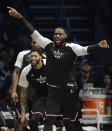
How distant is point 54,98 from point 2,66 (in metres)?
4.12

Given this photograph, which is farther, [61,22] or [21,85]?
[61,22]

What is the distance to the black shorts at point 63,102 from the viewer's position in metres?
7.73

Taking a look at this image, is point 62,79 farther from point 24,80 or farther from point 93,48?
point 24,80

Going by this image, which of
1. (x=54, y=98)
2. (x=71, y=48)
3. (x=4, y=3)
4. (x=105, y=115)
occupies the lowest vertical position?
(x=105, y=115)

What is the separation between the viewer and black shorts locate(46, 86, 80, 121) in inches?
304

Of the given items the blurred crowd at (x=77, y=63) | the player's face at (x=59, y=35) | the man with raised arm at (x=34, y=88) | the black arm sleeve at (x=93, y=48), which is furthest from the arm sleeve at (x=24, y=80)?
the blurred crowd at (x=77, y=63)

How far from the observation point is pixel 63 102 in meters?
7.73

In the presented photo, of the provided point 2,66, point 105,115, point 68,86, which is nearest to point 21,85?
point 68,86

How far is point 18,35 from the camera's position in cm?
1489

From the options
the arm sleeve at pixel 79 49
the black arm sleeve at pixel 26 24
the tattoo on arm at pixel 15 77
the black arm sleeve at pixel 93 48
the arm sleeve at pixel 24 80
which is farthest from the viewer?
the tattoo on arm at pixel 15 77

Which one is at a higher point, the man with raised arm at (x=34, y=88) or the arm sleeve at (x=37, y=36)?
the arm sleeve at (x=37, y=36)

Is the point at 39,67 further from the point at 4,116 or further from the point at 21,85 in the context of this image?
the point at 4,116

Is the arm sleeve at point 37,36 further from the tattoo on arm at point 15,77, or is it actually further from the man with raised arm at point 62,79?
the tattoo on arm at point 15,77

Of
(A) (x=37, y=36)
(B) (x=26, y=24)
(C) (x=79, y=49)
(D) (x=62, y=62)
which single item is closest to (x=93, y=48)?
(C) (x=79, y=49)
